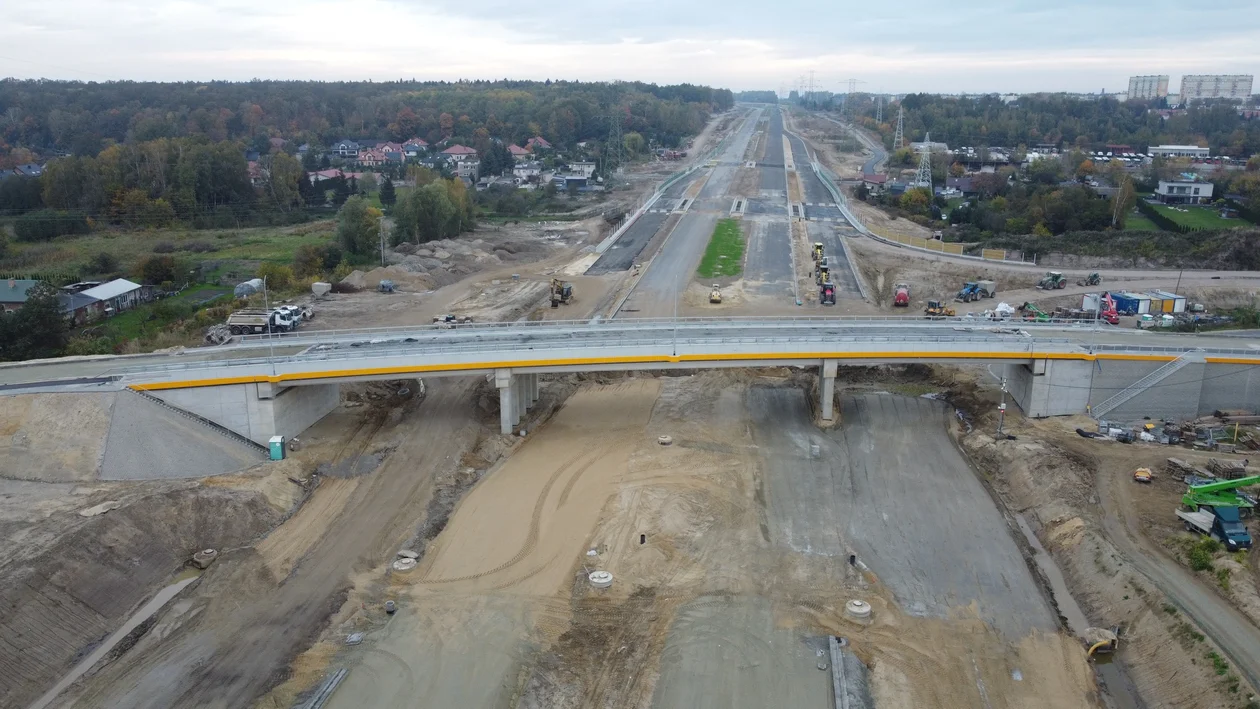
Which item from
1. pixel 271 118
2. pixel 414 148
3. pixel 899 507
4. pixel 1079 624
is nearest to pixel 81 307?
pixel 899 507

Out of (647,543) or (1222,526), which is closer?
(1222,526)

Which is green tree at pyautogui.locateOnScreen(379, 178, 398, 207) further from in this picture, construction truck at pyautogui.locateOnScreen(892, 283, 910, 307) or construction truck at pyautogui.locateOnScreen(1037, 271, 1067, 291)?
construction truck at pyautogui.locateOnScreen(1037, 271, 1067, 291)

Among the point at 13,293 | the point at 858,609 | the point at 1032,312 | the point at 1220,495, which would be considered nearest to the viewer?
the point at 858,609

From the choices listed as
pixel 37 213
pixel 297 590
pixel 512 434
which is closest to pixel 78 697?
pixel 297 590

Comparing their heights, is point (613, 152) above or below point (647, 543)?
above

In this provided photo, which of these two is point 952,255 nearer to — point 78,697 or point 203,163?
point 78,697

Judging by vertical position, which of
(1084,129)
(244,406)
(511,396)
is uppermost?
(1084,129)

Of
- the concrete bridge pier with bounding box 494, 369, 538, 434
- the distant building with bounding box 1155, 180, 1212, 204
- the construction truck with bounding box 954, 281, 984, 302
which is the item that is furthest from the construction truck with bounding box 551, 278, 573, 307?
the distant building with bounding box 1155, 180, 1212, 204

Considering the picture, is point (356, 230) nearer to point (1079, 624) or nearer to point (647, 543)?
point (647, 543)
